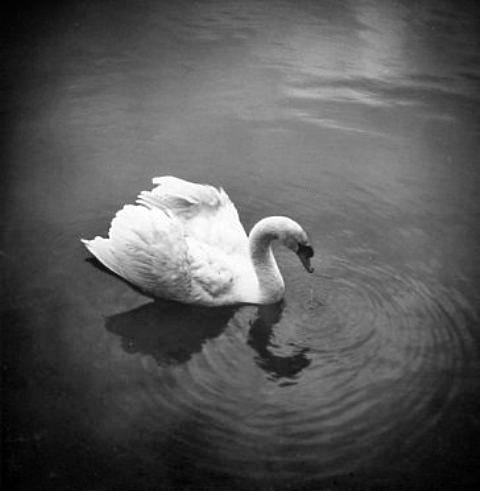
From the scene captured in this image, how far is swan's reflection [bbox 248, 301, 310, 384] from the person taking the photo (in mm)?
5027

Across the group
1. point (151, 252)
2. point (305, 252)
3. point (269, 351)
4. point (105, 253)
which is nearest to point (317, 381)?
point (269, 351)

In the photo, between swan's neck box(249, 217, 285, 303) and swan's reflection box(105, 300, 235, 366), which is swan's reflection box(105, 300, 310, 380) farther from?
swan's neck box(249, 217, 285, 303)

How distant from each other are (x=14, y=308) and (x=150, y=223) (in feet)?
5.08

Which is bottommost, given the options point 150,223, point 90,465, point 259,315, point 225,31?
point 90,465

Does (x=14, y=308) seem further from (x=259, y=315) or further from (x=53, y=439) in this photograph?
(x=259, y=315)

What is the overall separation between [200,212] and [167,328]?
1.26 m

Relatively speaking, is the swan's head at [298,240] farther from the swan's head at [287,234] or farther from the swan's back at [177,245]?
the swan's back at [177,245]

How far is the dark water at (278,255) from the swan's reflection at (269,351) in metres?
0.02

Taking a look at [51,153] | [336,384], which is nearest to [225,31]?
[51,153]

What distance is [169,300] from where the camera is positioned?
5672 millimetres

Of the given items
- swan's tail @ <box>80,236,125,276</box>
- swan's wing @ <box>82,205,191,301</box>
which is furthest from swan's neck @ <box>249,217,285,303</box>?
swan's tail @ <box>80,236,125,276</box>

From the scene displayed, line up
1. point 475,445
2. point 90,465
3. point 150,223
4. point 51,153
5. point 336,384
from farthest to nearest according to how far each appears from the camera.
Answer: point 51,153 → point 150,223 → point 336,384 → point 475,445 → point 90,465

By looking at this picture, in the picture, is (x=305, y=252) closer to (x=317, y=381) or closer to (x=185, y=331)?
(x=317, y=381)

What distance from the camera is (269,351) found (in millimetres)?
5238
